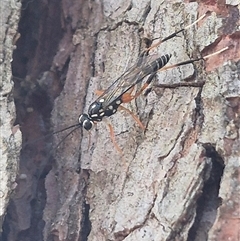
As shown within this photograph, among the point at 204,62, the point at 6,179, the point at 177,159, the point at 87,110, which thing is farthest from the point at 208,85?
the point at 6,179

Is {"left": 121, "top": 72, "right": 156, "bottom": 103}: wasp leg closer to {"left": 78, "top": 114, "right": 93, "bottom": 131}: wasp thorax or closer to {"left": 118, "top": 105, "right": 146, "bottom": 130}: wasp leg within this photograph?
{"left": 118, "top": 105, "right": 146, "bottom": 130}: wasp leg

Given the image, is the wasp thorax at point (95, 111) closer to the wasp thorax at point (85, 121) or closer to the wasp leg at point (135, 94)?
the wasp thorax at point (85, 121)

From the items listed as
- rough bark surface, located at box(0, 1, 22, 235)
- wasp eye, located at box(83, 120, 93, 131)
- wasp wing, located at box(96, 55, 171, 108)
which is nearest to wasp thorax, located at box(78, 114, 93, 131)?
wasp eye, located at box(83, 120, 93, 131)

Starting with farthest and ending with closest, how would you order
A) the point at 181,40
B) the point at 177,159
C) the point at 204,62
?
the point at 181,40 < the point at 204,62 < the point at 177,159

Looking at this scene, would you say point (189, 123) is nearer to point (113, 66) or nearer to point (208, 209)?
point (208, 209)

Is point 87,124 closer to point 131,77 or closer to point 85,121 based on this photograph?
point 85,121
